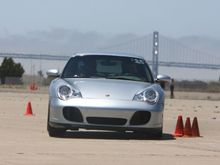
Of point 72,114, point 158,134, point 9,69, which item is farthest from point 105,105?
point 9,69

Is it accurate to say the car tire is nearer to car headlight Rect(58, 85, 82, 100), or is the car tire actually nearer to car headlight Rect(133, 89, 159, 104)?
car headlight Rect(133, 89, 159, 104)

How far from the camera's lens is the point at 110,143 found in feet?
36.9

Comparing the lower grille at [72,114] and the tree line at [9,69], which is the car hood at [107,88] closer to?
the lower grille at [72,114]

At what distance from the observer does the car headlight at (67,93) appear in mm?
11836

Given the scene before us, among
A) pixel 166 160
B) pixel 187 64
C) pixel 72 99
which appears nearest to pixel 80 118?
pixel 72 99

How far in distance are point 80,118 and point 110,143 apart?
748 mm

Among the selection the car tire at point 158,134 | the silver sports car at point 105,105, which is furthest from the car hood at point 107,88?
the car tire at point 158,134

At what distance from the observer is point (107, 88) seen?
11969 millimetres

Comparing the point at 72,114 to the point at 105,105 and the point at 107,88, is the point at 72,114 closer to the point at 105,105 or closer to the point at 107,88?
the point at 105,105

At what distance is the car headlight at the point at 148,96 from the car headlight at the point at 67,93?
95 cm

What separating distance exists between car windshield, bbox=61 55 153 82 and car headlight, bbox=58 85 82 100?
2.71 ft

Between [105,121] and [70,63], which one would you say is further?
[70,63]

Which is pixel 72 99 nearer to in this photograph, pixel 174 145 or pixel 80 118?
pixel 80 118

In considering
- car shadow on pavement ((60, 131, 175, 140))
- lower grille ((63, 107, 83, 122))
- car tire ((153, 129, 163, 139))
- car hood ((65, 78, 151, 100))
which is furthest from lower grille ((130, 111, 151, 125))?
lower grille ((63, 107, 83, 122))
